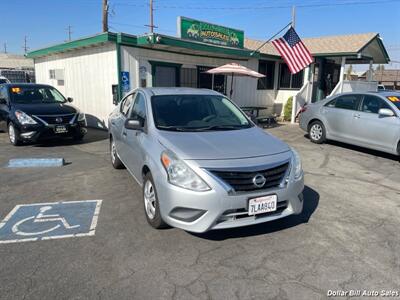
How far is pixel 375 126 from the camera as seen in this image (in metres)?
7.43

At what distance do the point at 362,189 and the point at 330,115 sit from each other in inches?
146

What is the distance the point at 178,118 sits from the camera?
427cm

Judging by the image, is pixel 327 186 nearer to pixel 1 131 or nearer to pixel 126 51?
pixel 126 51

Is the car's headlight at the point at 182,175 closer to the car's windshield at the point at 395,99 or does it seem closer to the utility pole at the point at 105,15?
the car's windshield at the point at 395,99

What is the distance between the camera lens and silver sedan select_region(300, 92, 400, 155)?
7.16 metres

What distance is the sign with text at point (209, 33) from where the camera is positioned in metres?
A: 10.9

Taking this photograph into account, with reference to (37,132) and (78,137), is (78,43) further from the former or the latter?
(37,132)

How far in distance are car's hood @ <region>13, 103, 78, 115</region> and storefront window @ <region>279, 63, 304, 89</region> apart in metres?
10.9

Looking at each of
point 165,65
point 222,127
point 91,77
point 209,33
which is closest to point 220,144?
point 222,127

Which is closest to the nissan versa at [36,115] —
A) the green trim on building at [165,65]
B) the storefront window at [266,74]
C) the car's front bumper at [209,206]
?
the green trim on building at [165,65]

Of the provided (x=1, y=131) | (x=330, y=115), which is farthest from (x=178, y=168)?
(x=1, y=131)

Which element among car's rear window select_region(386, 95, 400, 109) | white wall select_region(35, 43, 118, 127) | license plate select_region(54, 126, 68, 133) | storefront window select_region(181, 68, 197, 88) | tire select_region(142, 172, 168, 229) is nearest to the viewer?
tire select_region(142, 172, 168, 229)

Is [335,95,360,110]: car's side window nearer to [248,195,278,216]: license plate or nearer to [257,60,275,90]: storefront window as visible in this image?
[248,195,278,216]: license plate

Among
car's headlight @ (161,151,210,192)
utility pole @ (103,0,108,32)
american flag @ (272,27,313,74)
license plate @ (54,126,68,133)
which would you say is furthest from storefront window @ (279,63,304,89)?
utility pole @ (103,0,108,32)
